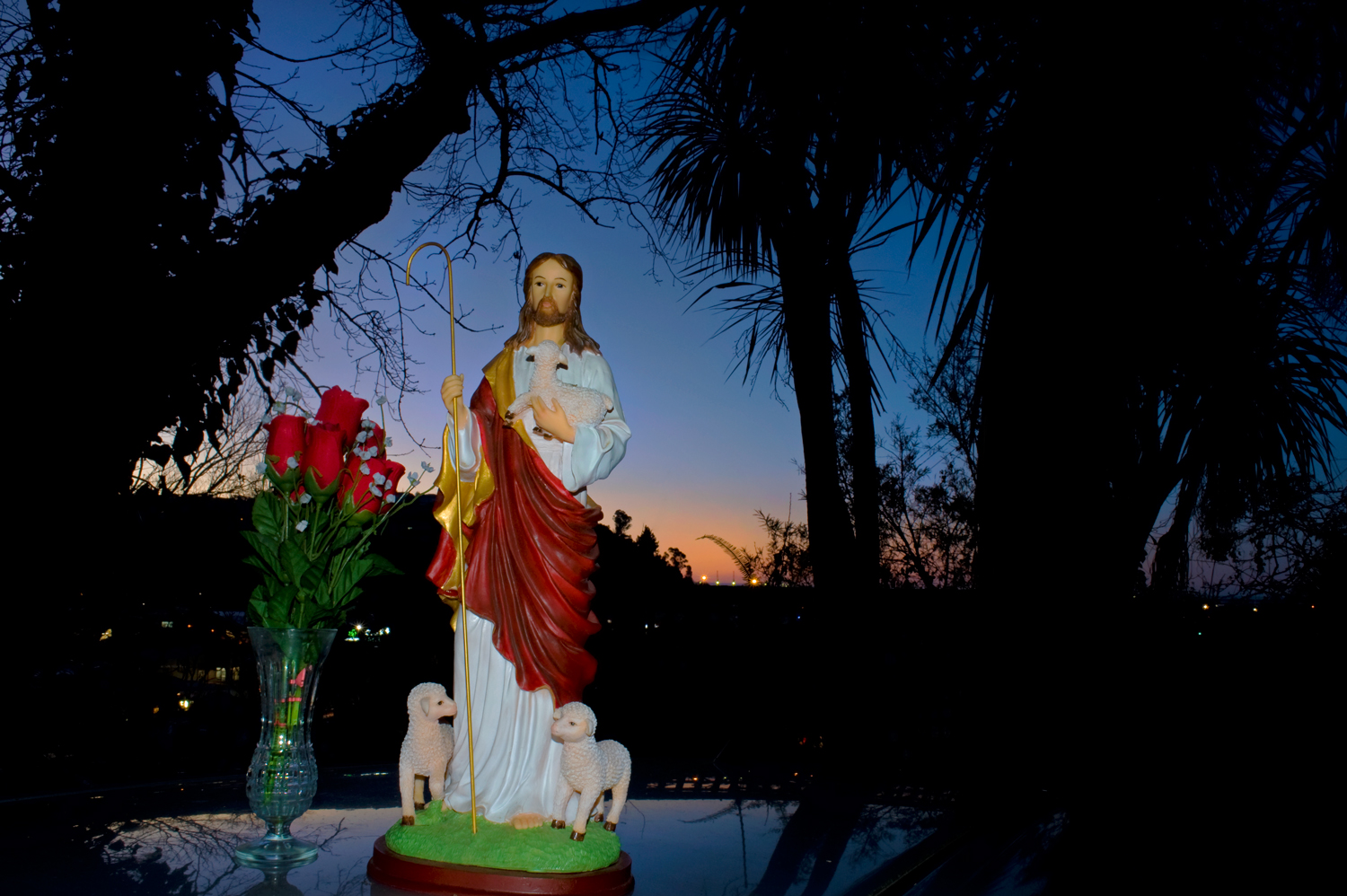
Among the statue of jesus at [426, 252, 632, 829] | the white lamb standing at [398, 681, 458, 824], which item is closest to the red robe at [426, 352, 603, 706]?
the statue of jesus at [426, 252, 632, 829]

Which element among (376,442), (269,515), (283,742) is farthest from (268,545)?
(283,742)

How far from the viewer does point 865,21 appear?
329cm

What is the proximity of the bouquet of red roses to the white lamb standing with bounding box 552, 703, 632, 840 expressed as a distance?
1.86 ft

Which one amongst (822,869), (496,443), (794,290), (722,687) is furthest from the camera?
(722,687)

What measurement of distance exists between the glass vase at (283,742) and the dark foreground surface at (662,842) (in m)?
0.08

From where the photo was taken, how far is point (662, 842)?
2.34 metres

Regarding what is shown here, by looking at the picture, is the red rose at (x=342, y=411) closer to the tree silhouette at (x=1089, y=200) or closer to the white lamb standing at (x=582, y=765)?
the white lamb standing at (x=582, y=765)

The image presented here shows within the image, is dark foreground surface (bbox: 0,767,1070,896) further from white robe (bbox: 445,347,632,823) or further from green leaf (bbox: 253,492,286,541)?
green leaf (bbox: 253,492,286,541)

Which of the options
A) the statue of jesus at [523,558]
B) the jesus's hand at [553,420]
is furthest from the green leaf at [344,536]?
the jesus's hand at [553,420]

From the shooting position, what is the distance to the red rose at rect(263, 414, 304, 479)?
6.79ft

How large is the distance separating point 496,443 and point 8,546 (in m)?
1.45

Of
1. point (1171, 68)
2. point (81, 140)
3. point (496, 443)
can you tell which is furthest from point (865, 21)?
point (81, 140)

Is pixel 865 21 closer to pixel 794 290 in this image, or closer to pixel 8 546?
pixel 794 290

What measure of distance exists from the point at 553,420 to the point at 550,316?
1.08 ft
